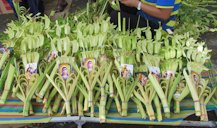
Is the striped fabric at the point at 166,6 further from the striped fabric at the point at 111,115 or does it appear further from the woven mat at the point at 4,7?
the woven mat at the point at 4,7

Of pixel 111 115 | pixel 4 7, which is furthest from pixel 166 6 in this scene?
pixel 4 7

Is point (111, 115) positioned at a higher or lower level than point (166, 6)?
lower

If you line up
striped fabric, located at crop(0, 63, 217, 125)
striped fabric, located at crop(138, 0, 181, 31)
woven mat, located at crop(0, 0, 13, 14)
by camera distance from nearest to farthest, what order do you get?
striped fabric, located at crop(0, 63, 217, 125), striped fabric, located at crop(138, 0, 181, 31), woven mat, located at crop(0, 0, 13, 14)

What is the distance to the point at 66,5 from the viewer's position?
220 inches

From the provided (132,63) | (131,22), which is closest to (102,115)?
(132,63)

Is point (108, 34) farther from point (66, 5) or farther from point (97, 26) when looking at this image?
point (66, 5)

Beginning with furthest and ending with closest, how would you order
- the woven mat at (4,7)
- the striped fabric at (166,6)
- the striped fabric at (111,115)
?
the woven mat at (4,7) → the striped fabric at (166,6) → the striped fabric at (111,115)

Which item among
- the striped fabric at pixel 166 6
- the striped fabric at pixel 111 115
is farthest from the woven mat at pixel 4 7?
the striped fabric at pixel 111 115

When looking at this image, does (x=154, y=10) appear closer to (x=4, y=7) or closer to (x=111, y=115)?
(x=111, y=115)

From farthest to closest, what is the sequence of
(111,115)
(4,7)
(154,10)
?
(4,7) < (154,10) < (111,115)

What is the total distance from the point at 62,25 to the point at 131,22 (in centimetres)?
84

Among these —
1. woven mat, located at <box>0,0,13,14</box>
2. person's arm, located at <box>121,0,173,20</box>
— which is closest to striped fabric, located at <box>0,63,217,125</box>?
person's arm, located at <box>121,0,173,20</box>

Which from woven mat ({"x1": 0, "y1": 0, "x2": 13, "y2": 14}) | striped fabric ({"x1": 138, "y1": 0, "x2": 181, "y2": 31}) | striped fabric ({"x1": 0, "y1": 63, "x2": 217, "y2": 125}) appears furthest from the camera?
woven mat ({"x1": 0, "y1": 0, "x2": 13, "y2": 14})

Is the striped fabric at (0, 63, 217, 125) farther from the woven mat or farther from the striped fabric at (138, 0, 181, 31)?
the woven mat
